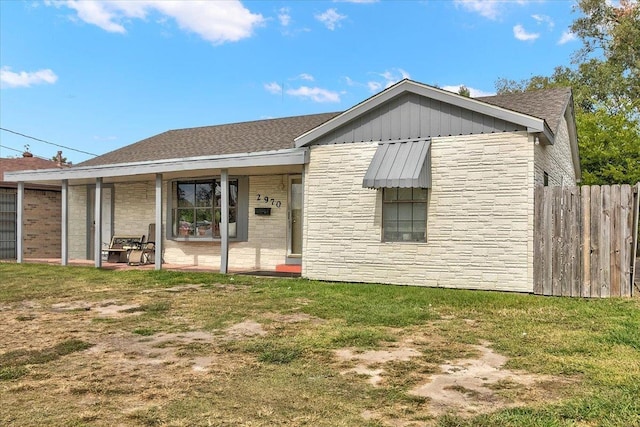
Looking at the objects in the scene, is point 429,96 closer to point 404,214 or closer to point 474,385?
→ point 404,214

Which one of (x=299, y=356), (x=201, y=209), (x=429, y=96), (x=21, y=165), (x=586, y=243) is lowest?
(x=299, y=356)

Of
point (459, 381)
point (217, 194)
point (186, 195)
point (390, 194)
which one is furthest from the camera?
point (186, 195)

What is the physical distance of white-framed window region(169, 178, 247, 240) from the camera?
43.7 ft

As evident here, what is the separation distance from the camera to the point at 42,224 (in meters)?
17.1

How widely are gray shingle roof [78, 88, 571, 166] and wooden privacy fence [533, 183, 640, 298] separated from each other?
2507 millimetres

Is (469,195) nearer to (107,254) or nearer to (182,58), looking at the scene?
(107,254)

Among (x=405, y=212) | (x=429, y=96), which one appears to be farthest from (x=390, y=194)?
(x=429, y=96)

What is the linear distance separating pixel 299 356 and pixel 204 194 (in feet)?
32.6

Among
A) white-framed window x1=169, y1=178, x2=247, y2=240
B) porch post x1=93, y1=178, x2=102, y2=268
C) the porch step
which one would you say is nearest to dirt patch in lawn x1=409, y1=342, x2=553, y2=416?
the porch step

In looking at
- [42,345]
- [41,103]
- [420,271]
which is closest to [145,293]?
[42,345]

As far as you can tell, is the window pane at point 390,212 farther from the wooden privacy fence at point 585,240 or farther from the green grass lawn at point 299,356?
the wooden privacy fence at point 585,240

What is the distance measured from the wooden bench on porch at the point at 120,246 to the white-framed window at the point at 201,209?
1651mm

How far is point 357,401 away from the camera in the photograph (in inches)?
136

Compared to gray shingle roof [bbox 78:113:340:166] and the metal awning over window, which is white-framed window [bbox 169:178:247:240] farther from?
the metal awning over window
